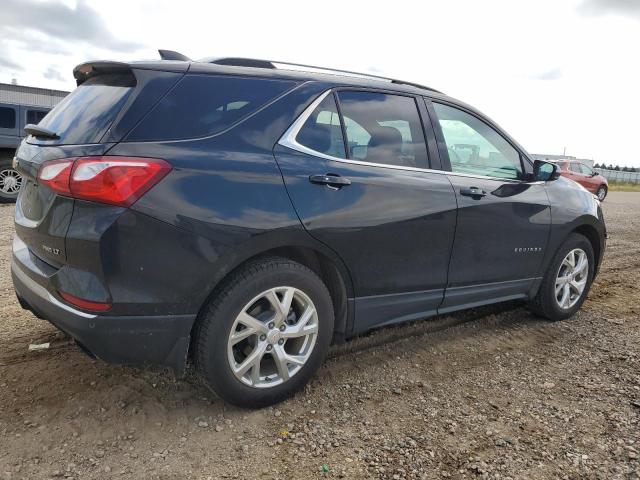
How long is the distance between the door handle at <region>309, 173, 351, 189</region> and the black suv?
0.01 meters

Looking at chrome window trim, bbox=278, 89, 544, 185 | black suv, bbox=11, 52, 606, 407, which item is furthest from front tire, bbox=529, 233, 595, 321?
chrome window trim, bbox=278, 89, 544, 185

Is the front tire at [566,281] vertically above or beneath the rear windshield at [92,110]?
beneath

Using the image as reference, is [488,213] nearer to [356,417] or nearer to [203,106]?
[356,417]

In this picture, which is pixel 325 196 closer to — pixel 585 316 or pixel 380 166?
pixel 380 166

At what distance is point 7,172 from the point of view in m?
10.1

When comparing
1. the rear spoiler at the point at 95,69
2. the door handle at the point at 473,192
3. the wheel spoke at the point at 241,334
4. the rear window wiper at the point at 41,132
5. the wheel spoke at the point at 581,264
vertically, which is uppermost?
the rear spoiler at the point at 95,69

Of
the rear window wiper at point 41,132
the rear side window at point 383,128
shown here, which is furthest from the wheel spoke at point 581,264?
the rear window wiper at point 41,132

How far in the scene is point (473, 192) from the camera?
350 cm

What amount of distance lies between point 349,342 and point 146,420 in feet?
5.04

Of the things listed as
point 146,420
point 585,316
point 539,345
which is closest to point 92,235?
point 146,420

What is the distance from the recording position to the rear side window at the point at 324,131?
2836 millimetres

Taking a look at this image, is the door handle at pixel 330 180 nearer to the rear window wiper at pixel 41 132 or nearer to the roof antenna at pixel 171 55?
the roof antenna at pixel 171 55

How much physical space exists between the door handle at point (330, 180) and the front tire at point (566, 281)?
2.32 meters

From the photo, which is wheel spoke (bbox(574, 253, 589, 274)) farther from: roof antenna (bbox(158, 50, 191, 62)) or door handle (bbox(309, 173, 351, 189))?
roof antenna (bbox(158, 50, 191, 62))
